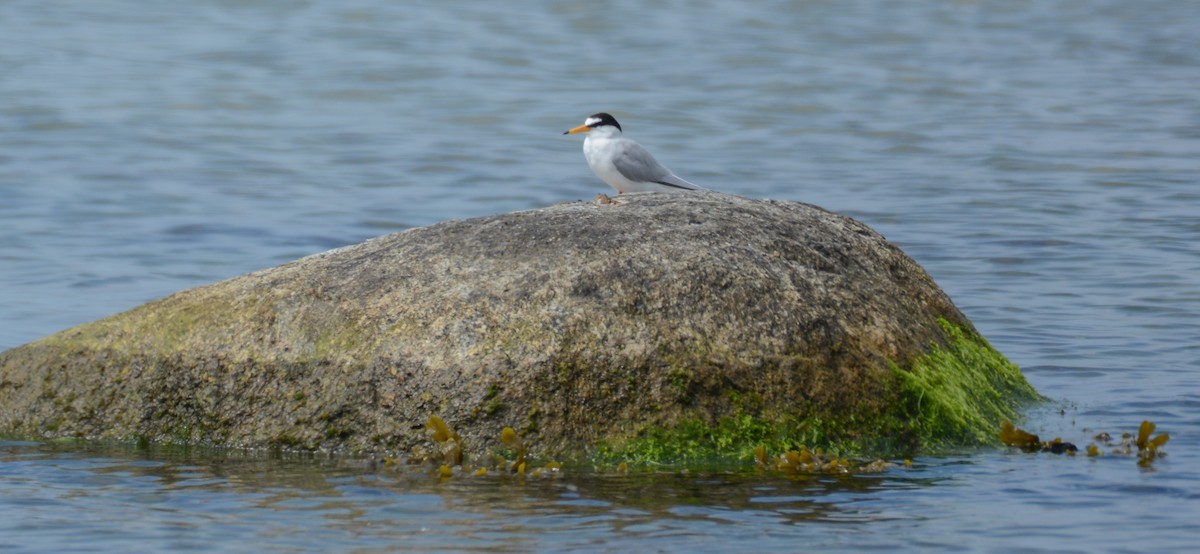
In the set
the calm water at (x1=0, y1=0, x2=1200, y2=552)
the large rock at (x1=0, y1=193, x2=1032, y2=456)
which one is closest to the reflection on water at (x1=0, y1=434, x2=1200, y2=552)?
the calm water at (x1=0, y1=0, x2=1200, y2=552)

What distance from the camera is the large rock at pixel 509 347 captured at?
7.34 metres

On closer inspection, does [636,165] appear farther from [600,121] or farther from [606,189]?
[606,189]

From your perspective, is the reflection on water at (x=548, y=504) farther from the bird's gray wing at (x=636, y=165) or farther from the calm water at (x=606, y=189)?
the bird's gray wing at (x=636, y=165)

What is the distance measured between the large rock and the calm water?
10.3 inches

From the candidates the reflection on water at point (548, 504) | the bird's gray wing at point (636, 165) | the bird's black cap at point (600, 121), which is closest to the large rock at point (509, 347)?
the reflection on water at point (548, 504)

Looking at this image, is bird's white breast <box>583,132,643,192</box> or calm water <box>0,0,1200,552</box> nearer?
calm water <box>0,0,1200,552</box>

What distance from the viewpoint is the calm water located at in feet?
22.3

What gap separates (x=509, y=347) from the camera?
7324 mm

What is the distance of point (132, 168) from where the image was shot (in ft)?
61.3

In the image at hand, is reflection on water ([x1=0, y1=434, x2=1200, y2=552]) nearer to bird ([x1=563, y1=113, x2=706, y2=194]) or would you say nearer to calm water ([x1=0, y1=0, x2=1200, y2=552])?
calm water ([x1=0, y1=0, x2=1200, y2=552])

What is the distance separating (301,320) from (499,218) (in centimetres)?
120

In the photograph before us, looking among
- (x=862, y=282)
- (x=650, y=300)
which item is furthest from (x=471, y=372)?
(x=862, y=282)

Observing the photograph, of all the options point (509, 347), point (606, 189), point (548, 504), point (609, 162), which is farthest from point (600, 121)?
point (548, 504)

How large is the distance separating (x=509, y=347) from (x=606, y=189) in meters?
9.67
